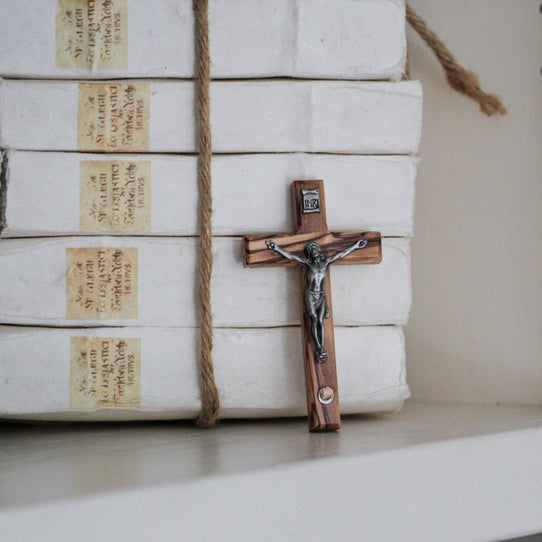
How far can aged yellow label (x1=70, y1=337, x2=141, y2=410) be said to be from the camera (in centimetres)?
75

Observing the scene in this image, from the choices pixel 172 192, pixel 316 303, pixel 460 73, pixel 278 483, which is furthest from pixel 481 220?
pixel 278 483

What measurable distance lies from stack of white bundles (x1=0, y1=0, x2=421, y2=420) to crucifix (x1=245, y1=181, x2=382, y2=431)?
0.03 m

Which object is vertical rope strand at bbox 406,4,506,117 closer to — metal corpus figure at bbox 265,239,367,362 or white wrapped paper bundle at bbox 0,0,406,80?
white wrapped paper bundle at bbox 0,0,406,80

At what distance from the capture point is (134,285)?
0.76m

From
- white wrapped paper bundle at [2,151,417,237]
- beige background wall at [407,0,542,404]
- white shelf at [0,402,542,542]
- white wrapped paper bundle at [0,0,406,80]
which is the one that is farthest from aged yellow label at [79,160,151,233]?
beige background wall at [407,0,542,404]

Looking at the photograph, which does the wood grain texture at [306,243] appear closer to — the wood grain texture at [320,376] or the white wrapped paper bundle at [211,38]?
the wood grain texture at [320,376]

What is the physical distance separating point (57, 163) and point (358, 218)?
0.33 metres

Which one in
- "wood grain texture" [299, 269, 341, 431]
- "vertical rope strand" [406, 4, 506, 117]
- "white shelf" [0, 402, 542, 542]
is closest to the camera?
"white shelf" [0, 402, 542, 542]

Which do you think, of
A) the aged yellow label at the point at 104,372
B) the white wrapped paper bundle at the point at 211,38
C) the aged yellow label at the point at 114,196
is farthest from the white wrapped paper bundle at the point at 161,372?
the white wrapped paper bundle at the point at 211,38

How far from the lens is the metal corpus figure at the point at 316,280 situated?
2.44 feet

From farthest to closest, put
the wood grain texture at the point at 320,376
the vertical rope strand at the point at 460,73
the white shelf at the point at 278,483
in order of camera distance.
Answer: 1. the vertical rope strand at the point at 460,73
2. the wood grain texture at the point at 320,376
3. the white shelf at the point at 278,483

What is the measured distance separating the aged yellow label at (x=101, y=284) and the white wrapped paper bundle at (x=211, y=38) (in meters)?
0.19

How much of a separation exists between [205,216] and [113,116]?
0.48 feet

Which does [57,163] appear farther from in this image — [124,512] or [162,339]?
[124,512]
